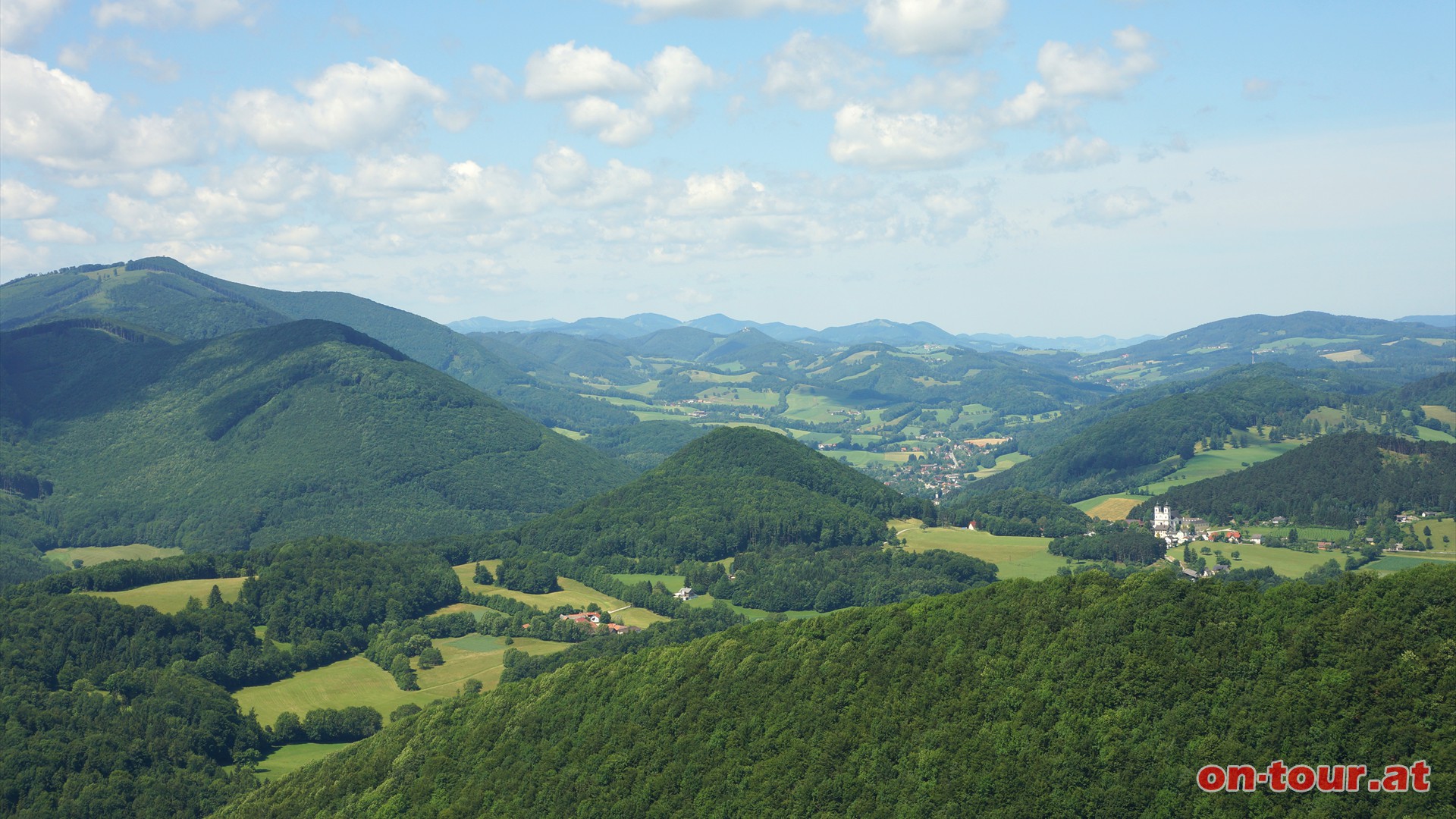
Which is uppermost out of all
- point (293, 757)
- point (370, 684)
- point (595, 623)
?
point (595, 623)

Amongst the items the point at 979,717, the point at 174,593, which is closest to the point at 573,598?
the point at 174,593

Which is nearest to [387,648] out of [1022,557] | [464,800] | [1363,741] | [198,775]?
[198,775]

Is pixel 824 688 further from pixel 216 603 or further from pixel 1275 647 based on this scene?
pixel 216 603

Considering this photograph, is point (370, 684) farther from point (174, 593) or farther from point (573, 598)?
point (174, 593)

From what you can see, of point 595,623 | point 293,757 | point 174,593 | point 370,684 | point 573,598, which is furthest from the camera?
point 573,598

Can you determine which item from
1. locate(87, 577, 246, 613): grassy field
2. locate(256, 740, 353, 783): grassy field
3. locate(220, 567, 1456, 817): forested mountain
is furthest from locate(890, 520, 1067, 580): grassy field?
locate(87, 577, 246, 613): grassy field

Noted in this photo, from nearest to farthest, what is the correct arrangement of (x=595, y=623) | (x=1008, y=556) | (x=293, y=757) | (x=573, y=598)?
(x=293, y=757) → (x=595, y=623) → (x=573, y=598) → (x=1008, y=556)
